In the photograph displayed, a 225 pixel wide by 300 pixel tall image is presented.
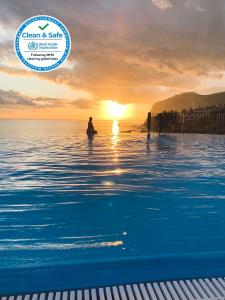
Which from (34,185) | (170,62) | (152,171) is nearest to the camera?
(34,185)

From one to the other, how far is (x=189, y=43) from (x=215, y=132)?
25.9ft

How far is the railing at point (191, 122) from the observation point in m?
23.0

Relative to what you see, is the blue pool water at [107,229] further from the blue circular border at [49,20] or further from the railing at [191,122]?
the railing at [191,122]

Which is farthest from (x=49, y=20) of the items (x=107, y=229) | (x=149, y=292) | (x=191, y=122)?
(x=191, y=122)

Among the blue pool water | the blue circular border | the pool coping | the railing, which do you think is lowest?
the pool coping

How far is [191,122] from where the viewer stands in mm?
25516

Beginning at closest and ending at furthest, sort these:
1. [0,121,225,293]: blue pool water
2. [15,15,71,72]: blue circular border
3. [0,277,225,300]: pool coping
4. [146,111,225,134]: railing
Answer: [0,277,225,300]: pool coping, [0,121,225,293]: blue pool water, [15,15,71,72]: blue circular border, [146,111,225,134]: railing

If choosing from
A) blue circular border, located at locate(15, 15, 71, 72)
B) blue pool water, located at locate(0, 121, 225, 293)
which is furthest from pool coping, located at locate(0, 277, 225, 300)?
blue circular border, located at locate(15, 15, 71, 72)

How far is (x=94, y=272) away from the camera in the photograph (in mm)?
2414

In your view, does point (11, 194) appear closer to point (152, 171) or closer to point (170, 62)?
point (152, 171)

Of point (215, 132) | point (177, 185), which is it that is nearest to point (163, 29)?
point (215, 132)

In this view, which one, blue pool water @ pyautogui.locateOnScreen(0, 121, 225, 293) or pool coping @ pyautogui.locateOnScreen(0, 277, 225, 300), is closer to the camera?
pool coping @ pyautogui.locateOnScreen(0, 277, 225, 300)

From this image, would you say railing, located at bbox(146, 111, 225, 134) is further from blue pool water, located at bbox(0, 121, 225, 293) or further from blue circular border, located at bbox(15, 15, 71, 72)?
blue pool water, located at bbox(0, 121, 225, 293)

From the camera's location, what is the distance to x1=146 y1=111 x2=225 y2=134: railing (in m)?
23.0
